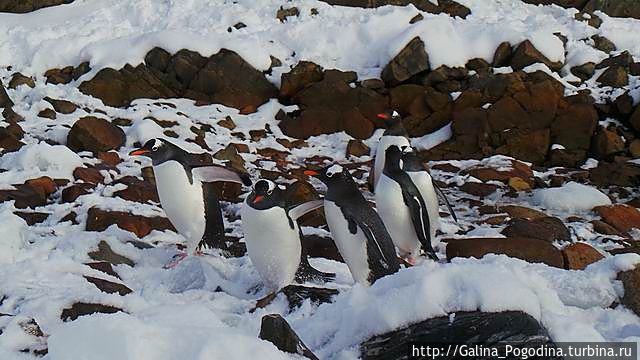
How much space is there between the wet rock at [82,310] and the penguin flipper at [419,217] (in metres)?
2.48

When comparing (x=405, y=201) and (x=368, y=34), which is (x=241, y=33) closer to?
(x=368, y=34)

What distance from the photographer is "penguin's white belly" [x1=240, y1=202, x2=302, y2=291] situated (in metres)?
3.77

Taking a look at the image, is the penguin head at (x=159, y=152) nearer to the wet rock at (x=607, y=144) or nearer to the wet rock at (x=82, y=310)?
the wet rock at (x=82, y=310)

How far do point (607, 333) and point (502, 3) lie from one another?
1279 centimetres

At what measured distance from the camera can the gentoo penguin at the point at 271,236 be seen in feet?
12.4

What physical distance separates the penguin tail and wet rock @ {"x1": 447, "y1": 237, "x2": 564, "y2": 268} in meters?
1.25

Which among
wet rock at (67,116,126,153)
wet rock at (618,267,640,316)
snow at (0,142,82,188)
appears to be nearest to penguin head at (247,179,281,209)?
wet rock at (618,267,640,316)

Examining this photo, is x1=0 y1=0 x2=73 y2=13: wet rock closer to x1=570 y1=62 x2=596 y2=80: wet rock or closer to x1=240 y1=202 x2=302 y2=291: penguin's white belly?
x1=570 y1=62 x2=596 y2=80: wet rock

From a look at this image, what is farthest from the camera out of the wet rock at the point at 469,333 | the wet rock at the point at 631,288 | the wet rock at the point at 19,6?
the wet rock at the point at 19,6

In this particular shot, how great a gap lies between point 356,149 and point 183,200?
16.0 feet

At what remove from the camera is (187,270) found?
4.05m

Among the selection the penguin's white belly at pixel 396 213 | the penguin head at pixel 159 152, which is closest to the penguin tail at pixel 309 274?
the penguin's white belly at pixel 396 213

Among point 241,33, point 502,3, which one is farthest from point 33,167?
point 502,3

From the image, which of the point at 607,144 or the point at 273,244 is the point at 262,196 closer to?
the point at 273,244
